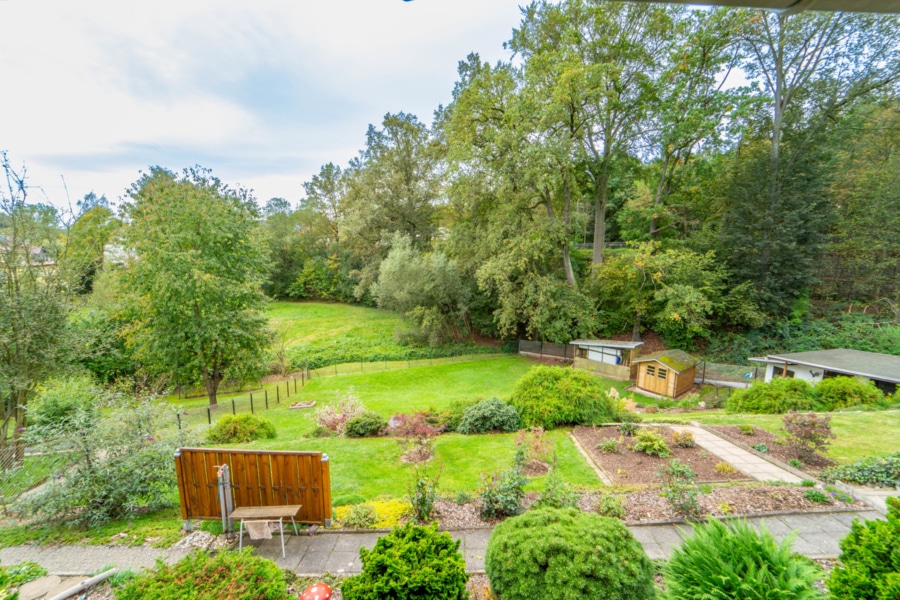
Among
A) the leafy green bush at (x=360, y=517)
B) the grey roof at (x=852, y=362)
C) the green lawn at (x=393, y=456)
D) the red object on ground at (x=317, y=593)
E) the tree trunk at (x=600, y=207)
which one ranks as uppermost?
the tree trunk at (x=600, y=207)

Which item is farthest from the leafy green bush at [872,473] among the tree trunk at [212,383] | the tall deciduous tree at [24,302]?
the tree trunk at [212,383]

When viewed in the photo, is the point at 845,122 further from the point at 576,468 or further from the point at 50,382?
the point at 50,382

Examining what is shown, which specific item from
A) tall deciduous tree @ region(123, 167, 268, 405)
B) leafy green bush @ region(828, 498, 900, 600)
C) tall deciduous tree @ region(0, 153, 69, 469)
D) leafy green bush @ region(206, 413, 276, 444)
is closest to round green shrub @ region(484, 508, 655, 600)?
leafy green bush @ region(828, 498, 900, 600)

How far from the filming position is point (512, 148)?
16484mm

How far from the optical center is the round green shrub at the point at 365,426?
8594 millimetres

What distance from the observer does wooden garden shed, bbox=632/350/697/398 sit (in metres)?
13.5

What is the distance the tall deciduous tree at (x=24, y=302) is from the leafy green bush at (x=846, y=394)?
17089 mm

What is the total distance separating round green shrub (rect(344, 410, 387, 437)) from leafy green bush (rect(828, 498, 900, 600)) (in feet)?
24.7

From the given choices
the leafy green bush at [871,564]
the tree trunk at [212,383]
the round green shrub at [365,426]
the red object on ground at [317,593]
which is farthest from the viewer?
the tree trunk at [212,383]

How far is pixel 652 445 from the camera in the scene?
6.56 metres

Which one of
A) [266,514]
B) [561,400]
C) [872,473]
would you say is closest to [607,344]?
[561,400]

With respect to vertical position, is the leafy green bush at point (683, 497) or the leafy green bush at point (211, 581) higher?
the leafy green bush at point (211, 581)

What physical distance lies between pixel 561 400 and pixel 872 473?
4649 millimetres

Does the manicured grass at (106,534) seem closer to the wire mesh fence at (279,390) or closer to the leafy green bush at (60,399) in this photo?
the leafy green bush at (60,399)
